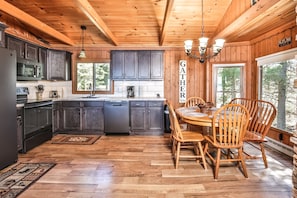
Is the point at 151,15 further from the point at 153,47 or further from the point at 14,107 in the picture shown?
the point at 14,107

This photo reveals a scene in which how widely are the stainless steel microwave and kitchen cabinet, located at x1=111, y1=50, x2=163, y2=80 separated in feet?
5.82

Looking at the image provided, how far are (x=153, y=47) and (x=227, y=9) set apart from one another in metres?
2.11

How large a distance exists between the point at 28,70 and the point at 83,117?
1.68 meters

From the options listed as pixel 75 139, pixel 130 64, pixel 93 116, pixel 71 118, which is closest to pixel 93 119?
pixel 93 116

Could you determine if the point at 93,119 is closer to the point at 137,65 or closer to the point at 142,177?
the point at 137,65

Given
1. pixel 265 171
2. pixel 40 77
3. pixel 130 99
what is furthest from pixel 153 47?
pixel 265 171

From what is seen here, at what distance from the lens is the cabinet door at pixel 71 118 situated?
5.18 m

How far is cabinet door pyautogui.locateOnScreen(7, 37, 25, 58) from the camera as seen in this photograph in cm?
375

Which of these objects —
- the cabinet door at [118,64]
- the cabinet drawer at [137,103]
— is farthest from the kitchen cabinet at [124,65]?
the cabinet drawer at [137,103]

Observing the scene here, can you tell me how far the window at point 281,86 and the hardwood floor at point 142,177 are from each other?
778 mm

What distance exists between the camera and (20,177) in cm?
277

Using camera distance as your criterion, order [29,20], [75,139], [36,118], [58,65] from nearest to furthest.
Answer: [29,20] < [36,118] < [75,139] < [58,65]

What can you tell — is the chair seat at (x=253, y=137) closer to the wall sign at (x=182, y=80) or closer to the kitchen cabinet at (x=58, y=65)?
the wall sign at (x=182, y=80)

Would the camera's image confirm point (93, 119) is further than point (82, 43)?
No
